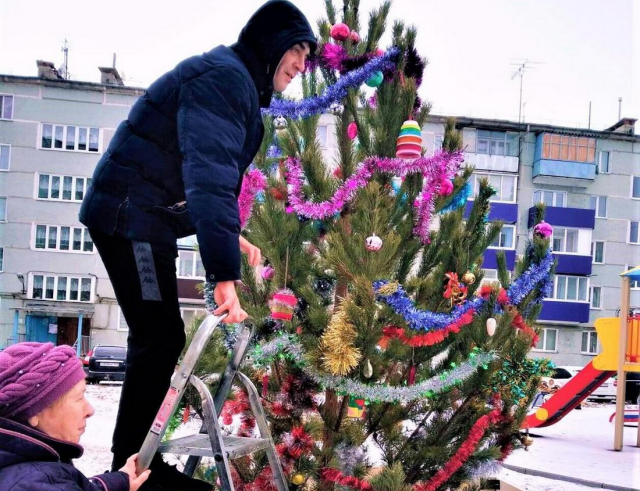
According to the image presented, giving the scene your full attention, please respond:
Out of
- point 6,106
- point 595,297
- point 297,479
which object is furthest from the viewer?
point 595,297

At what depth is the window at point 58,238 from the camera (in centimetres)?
2055

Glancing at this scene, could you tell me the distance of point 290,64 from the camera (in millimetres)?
1627

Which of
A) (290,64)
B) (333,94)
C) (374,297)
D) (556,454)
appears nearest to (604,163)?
(556,454)

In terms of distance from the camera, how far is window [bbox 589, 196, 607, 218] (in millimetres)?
24469

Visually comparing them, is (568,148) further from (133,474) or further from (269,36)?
(133,474)

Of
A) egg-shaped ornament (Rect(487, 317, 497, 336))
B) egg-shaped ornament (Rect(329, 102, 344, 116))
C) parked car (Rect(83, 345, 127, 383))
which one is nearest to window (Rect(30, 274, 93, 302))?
parked car (Rect(83, 345, 127, 383))

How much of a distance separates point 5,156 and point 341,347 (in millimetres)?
22601

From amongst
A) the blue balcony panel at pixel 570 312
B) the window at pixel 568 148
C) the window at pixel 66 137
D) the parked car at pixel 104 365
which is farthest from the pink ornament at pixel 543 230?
the window at pixel 568 148

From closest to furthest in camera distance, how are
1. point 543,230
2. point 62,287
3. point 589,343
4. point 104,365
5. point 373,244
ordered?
point 373,244
point 543,230
point 104,365
point 62,287
point 589,343

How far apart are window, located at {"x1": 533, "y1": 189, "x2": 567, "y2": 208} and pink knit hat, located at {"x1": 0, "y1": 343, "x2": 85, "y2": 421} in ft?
80.2

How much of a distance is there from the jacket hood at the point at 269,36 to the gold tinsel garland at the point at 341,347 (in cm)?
90

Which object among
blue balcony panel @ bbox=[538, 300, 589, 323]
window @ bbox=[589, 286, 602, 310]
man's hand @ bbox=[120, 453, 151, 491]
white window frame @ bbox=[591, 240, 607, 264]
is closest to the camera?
man's hand @ bbox=[120, 453, 151, 491]

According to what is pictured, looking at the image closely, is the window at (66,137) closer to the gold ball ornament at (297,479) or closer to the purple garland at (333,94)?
the purple garland at (333,94)

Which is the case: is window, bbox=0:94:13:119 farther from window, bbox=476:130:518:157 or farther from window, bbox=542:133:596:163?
window, bbox=542:133:596:163
